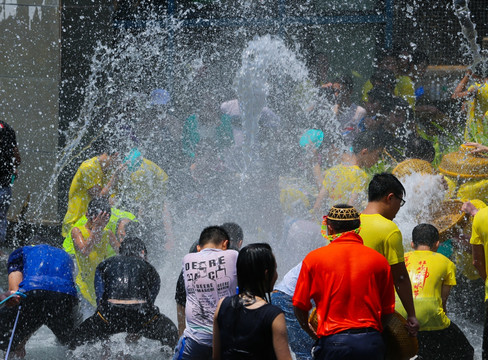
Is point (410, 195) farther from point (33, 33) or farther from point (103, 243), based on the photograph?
point (33, 33)

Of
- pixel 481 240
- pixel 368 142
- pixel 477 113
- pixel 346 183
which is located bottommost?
pixel 481 240

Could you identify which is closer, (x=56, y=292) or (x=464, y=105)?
(x=56, y=292)

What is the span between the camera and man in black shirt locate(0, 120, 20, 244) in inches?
248

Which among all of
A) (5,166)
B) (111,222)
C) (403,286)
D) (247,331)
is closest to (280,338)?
(247,331)

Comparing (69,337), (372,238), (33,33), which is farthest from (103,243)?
(33,33)

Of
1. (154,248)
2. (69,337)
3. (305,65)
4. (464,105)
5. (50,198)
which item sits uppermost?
(305,65)

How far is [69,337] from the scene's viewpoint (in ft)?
19.2

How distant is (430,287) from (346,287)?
1.48 m

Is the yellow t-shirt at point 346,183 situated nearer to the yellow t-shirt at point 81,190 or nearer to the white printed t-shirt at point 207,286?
the yellow t-shirt at point 81,190

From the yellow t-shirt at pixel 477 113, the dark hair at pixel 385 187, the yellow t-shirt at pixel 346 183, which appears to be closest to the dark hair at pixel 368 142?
the yellow t-shirt at pixel 346 183

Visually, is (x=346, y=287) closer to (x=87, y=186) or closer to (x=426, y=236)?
(x=426, y=236)

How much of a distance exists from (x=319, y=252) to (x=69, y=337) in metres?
2.58

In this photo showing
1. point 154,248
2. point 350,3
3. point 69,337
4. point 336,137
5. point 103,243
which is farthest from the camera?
point 350,3

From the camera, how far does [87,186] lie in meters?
7.46
